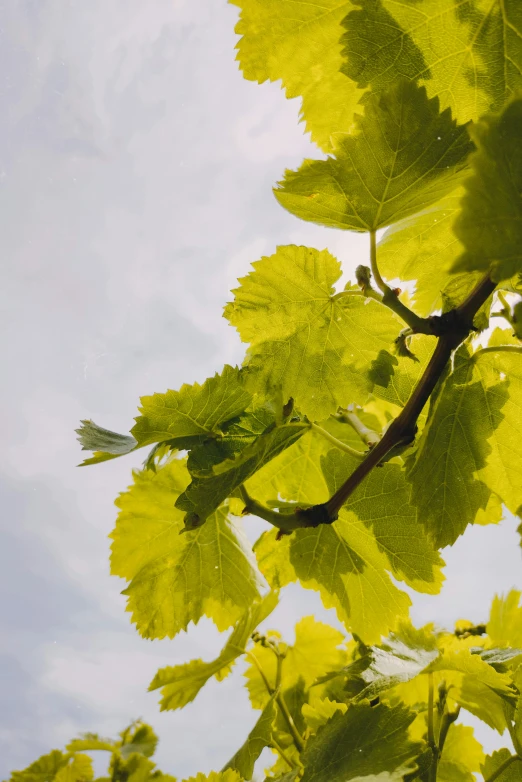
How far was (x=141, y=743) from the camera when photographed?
1.98m

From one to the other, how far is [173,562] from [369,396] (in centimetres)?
42

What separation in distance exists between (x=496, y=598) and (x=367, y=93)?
1.05 meters

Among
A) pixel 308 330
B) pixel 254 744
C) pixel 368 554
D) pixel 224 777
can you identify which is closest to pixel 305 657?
pixel 254 744

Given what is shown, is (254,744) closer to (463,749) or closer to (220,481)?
(463,749)

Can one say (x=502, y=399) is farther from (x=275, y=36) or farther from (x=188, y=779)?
(x=188, y=779)

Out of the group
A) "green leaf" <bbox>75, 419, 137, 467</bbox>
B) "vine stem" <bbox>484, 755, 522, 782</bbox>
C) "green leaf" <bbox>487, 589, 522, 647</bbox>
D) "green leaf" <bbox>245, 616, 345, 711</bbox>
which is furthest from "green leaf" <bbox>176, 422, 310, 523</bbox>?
"green leaf" <bbox>245, 616, 345, 711</bbox>

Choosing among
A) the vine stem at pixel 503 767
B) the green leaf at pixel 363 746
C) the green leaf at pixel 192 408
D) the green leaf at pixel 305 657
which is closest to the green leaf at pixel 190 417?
the green leaf at pixel 192 408

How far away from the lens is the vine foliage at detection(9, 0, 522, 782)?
2.18 ft

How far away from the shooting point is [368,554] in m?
1.00

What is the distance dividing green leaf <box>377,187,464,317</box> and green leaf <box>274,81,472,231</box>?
87 mm

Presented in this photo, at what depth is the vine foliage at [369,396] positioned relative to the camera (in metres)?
0.66

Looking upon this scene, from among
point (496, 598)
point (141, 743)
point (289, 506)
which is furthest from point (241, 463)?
point (141, 743)

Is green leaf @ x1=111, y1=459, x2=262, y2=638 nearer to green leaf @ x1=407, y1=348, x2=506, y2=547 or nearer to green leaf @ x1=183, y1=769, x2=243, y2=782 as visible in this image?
green leaf @ x1=183, y1=769, x2=243, y2=782

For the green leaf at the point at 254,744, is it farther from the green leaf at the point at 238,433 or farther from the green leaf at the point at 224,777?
the green leaf at the point at 238,433
